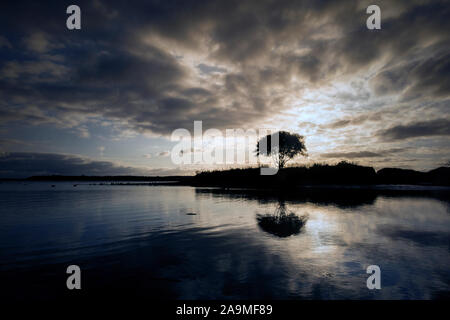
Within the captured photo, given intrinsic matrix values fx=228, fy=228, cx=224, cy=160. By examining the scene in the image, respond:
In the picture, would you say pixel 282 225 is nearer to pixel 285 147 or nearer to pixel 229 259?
pixel 229 259

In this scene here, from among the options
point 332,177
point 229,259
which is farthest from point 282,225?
point 332,177

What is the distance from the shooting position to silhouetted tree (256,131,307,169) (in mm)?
74688

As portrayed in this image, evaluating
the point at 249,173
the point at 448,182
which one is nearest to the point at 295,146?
the point at 249,173

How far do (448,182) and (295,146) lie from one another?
1709 inches

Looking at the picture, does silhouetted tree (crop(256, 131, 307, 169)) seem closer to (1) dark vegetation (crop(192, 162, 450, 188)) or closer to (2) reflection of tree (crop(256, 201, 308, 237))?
(1) dark vegetation (crop(192, 162, 450, 188))

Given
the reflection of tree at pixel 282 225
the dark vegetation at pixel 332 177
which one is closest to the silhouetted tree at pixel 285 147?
the dark vegetation at pixel 332 177

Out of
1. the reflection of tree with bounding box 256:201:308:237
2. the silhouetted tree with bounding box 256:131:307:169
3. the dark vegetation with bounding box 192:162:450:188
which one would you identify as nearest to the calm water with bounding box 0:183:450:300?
the reflection of tree with bounding box 256:201:308:237

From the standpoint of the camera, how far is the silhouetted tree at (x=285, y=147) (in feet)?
245

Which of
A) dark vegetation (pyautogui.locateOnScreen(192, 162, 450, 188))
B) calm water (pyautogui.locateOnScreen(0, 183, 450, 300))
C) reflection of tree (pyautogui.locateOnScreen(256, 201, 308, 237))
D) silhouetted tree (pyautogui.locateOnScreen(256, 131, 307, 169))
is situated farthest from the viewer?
silhouetted tree (pyautogui.locateOnScreen(256, 131, 307, 169))

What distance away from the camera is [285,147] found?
7494 centimetres

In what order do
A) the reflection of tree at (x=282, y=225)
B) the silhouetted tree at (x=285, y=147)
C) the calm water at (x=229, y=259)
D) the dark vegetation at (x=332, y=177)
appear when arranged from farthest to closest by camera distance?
1. the silhouetted tree at (x=285, y=147)
2. the dark vegetation at (x=332, y=177)
3. the reflection of tree at (x=282, y=225)
4. the calm water at (x=229, y=259)

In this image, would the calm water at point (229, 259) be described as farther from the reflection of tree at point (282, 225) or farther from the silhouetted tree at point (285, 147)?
the silhouetted tree at point (285, 147)
